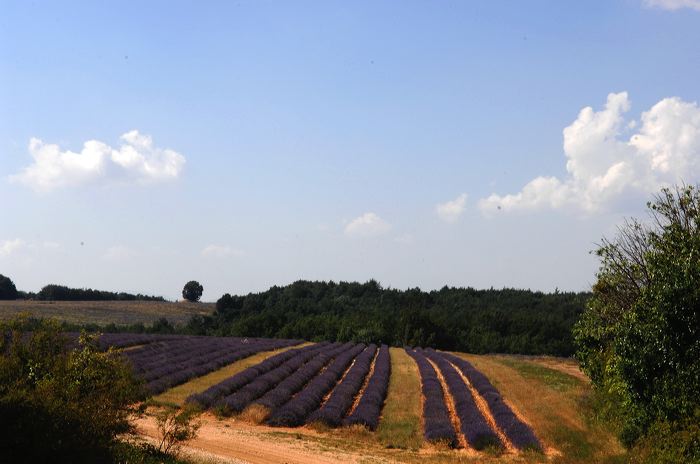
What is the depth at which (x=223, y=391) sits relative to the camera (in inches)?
1235

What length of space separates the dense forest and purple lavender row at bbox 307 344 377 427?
40078 mm

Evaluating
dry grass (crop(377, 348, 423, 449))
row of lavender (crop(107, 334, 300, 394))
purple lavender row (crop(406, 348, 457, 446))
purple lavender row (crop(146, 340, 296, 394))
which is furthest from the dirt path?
purple lavender row (crop(146, 340, 296, 394))

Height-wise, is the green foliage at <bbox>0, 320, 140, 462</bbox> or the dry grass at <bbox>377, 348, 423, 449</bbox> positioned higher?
the green foliage at <bbox>0, 320, 140, 462</bbox>

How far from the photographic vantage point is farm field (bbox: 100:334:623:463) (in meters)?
22.0

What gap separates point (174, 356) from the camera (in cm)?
4566

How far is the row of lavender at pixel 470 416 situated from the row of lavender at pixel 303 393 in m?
2.52

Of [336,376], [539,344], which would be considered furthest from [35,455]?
[539,344]

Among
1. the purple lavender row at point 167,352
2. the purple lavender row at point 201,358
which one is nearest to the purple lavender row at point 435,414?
the purple lavender row at point 201,358

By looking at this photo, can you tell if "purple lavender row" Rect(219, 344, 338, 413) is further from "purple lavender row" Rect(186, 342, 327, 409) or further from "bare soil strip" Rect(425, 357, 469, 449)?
"bare soil strip" Rect(425, 357, 469, 449)

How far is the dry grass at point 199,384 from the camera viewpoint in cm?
2961

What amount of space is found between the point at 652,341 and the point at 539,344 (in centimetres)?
7009

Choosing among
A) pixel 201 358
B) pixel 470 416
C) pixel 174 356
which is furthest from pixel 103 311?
pixel 470 416

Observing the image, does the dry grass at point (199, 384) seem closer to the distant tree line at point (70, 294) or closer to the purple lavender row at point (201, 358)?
the purple lavender row at point (201, 358)

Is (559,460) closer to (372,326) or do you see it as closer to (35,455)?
(35,455)
